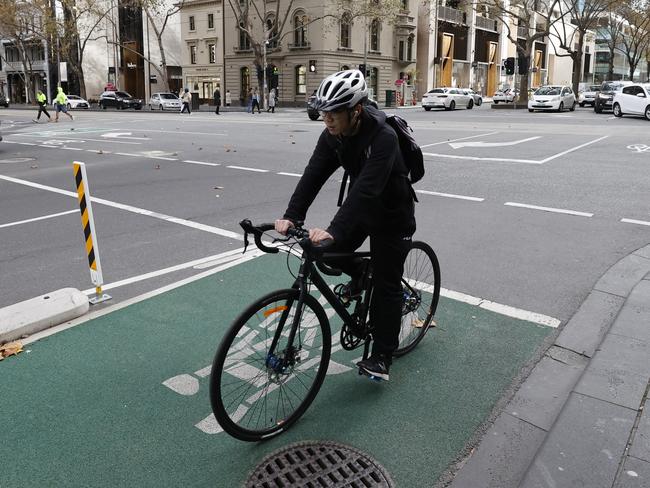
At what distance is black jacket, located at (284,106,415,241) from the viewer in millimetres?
3027

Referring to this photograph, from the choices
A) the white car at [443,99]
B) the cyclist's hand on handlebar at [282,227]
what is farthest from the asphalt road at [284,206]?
the white car at [443,99]

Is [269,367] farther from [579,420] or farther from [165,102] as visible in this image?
[165,102]

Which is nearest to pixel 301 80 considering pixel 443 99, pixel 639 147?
pixel 443 99

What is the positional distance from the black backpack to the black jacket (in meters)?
0.10

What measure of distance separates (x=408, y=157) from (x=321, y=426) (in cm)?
151

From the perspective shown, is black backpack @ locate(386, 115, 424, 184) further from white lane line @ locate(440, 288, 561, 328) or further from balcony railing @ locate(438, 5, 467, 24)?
balcony railing @ locate(438, 5, 467, 24)

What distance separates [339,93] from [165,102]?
49.4 m

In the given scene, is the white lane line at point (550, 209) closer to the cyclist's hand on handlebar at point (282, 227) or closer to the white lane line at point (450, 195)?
the white lane line at point (450, 195)

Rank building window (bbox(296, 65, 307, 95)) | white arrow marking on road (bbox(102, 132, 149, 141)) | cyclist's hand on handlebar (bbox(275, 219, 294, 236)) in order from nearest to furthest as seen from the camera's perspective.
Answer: cyclist's hand on handlebar (bbox(275, 219, 294, 236)), white arrow marking on road (bbox(102, 132, 149, 141)), building window (bbox(296, 65, 307, 95))

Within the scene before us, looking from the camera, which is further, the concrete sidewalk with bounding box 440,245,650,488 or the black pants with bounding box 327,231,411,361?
the black pants with bounding box 327,231,411,361

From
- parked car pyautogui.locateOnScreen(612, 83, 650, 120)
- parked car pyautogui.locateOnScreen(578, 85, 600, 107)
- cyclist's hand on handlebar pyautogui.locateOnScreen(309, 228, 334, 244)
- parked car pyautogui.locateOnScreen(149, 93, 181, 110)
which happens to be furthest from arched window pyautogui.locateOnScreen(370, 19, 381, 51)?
cyclist's hand on handlebar pyautogui.locateOnScreen(309, 228, 334, 244)

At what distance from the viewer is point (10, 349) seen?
13.7 feet

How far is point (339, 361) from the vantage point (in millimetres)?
4047

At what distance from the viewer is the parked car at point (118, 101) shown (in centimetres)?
5309
